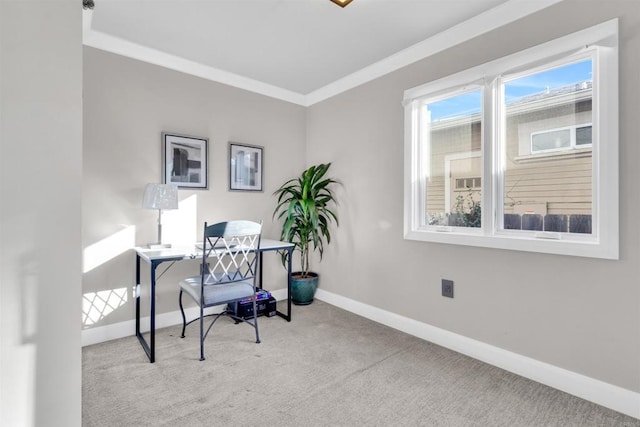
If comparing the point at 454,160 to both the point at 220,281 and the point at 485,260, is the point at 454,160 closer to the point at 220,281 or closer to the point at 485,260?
the point at 485,260

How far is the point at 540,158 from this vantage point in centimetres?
213

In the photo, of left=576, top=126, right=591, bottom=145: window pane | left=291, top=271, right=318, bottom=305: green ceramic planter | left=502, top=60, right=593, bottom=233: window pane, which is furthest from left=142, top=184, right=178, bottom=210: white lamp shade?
left=576, top=126, right=591, bottom=145: window pane

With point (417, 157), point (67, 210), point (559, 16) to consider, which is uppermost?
point (559, 16)

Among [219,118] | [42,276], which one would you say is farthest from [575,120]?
[219,118]

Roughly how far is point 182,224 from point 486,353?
8.97ft

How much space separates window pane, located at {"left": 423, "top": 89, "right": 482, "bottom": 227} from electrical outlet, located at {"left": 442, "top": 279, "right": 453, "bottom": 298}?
46cm

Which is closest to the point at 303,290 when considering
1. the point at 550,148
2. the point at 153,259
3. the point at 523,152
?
the point at 153,259

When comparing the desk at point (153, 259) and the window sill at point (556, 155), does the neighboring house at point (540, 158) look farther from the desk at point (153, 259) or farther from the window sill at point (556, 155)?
the desk at point (153, 259)

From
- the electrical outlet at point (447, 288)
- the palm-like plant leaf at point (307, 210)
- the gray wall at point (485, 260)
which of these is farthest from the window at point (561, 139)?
the palm-like plant leaf at point (307, 210)

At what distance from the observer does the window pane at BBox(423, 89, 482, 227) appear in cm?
247

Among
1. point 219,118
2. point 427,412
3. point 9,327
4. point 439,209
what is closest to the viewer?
point 9,327

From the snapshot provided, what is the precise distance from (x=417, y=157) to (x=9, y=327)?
106 inches

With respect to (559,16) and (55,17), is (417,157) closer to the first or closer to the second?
(559,16)

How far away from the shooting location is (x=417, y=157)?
9.20ft
